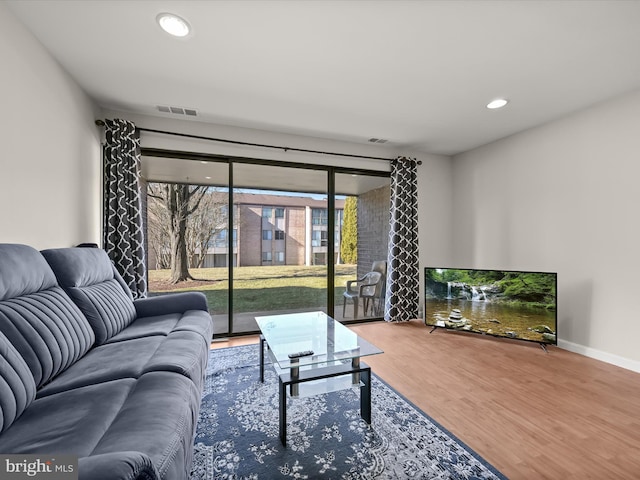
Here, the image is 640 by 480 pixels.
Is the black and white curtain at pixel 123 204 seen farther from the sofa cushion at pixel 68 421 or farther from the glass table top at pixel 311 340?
the sofa cushion at pixel 68 421

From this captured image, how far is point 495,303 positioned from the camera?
3.15m

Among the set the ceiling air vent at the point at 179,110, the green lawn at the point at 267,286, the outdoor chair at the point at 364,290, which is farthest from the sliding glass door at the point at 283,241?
the ceiling air vent at the point at 179,110

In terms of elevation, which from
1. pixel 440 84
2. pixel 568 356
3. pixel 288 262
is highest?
pixel 440 84

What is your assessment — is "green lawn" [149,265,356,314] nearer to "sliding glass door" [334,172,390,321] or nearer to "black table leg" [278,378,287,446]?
"sliding glass door" [334,172,390,321]

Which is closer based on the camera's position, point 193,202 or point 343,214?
point 193,202

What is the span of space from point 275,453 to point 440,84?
9.36 ft

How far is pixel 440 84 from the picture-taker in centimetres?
242

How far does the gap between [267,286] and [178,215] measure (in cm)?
139

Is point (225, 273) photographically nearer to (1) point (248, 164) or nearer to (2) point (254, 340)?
(2) point (254, 340)

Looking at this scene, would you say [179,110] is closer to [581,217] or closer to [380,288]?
[380,288]

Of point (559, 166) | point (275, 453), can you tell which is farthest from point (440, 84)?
point (275, 453)

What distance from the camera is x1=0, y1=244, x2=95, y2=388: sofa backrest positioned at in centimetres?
122

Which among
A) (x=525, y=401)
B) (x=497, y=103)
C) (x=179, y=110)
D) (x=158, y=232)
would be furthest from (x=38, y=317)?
(x=497, y=103)

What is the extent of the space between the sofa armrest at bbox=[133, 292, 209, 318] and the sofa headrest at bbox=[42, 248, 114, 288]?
348 mm
